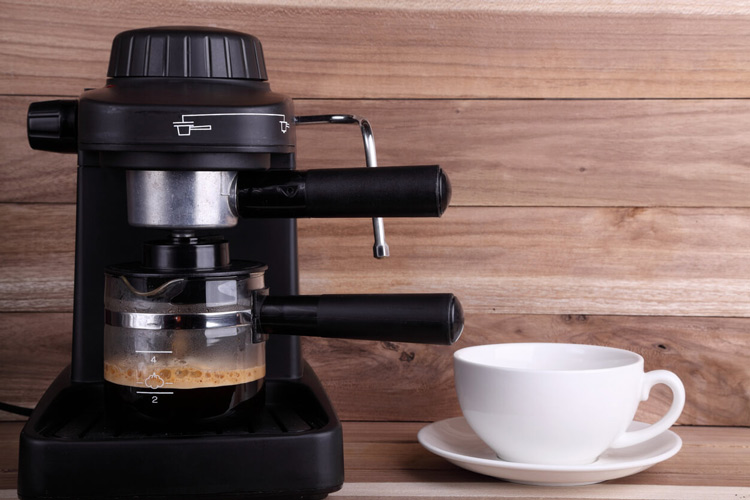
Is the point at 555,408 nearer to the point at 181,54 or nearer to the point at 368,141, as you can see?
the point at 368,141

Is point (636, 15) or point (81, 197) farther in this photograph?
point (636, 15)

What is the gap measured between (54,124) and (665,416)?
51cm

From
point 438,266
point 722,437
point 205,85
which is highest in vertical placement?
point 205,85

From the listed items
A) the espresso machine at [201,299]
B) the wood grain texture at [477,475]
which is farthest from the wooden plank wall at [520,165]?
the espresso machine at [201,299]

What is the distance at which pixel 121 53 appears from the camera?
570mm

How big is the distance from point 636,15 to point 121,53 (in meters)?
0.50

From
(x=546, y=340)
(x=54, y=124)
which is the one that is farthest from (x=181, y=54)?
(x=546, y=340)

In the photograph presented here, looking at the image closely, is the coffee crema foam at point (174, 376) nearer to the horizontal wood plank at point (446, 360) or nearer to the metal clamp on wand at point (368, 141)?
the metal clamp on wand at point (368, 141)

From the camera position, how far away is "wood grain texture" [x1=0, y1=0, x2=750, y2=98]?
82 centimetres

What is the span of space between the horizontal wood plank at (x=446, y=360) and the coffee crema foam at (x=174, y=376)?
0.28 m

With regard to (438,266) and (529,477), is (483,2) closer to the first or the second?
(438,266)

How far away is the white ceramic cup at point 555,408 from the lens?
61 cm

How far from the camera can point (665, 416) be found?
656 mm

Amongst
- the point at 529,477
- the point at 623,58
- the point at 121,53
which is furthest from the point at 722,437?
the point at 121,53
